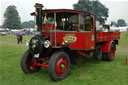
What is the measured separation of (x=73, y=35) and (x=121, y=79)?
7.20ft

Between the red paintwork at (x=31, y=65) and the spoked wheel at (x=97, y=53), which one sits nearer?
the red paintwork at (x=31, y=65)

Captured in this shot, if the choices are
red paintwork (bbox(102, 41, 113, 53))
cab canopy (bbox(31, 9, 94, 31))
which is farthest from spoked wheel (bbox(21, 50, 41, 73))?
red paintwork (bbox(102, 41, 113, 53))

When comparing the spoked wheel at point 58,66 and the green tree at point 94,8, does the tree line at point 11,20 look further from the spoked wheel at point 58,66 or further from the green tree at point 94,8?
the spoked wheel at point 58,66

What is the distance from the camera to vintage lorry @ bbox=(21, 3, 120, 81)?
14.6 feet

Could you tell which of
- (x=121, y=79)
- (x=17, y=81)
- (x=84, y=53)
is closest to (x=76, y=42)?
(x=84, y=53)

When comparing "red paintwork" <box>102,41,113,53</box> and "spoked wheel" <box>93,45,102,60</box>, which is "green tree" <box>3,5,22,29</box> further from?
"spoked wheel" <box>93,45,102,60</box>

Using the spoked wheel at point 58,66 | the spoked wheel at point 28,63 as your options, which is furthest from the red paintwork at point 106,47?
the spoked wheel at point 28,63

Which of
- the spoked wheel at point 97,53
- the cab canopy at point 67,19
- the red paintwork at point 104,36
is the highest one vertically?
the cab canopy at point 67,19

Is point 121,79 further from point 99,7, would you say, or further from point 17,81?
point 99,7

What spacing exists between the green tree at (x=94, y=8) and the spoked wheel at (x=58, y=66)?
48777mm

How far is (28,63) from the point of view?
5.13m

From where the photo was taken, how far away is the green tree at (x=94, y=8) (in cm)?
5131

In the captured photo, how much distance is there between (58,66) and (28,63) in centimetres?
136

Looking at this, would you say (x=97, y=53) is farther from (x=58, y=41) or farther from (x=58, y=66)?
(x=58, y=66)
